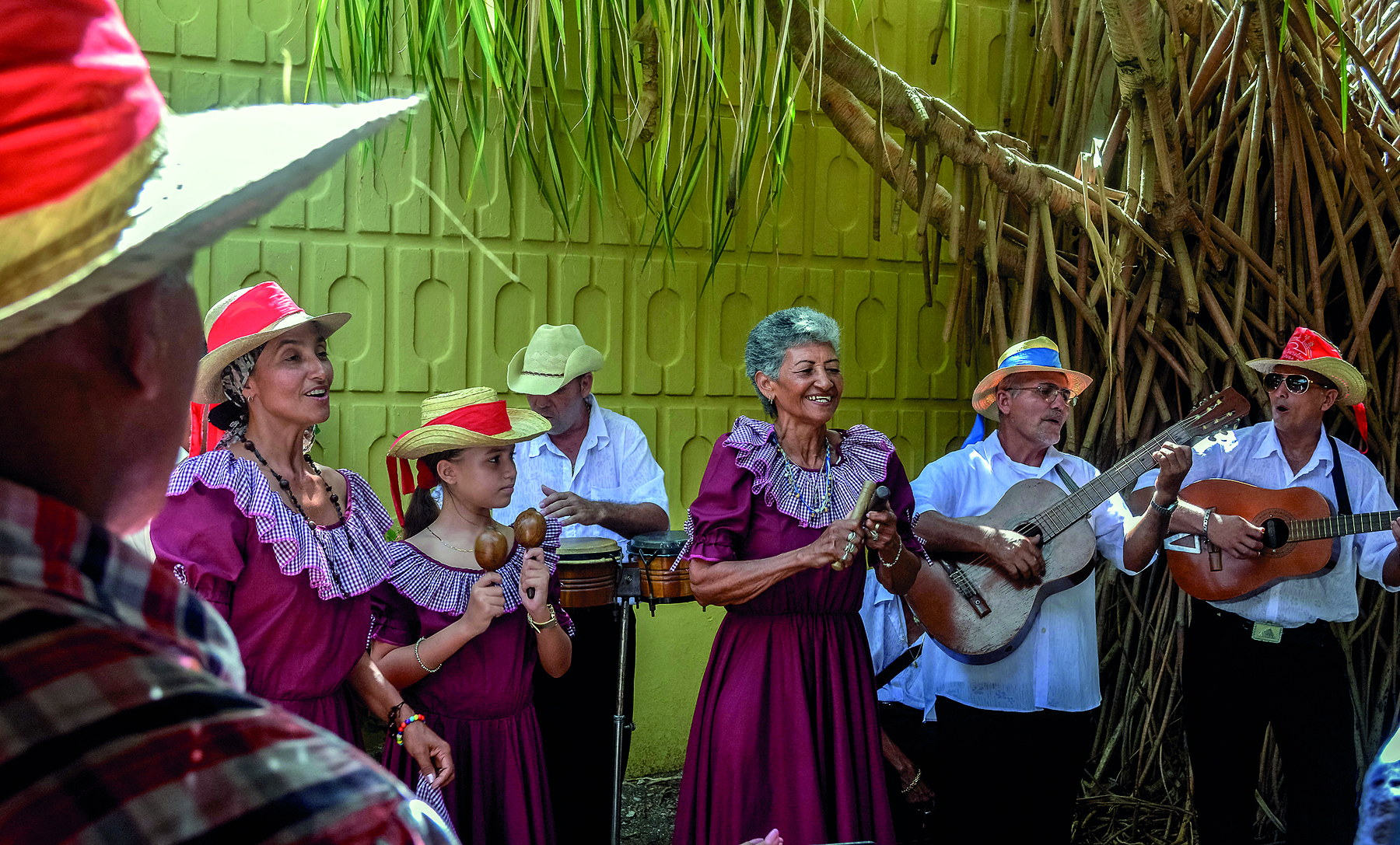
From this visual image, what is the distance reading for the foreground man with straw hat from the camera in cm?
56

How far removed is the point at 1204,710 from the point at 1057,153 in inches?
103

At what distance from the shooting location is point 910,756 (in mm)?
3855

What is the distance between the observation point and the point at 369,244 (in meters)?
4.55

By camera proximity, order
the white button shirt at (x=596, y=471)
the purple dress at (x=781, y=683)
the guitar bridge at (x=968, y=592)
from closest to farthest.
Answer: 1. the purple dress at (x=781, y=683)
2. the guitar bridge at (x=968, y=592)
3. the white button shirt at (x=596, y=471)

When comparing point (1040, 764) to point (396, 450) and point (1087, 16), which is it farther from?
point (1087, 16)

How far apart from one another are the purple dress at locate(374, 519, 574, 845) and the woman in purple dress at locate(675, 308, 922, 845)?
1.53 ft

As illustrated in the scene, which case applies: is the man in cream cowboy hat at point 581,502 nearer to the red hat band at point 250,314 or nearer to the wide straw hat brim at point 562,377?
the wide straw hat brim at point 562,377

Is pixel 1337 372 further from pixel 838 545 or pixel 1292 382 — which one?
pixel 838 545

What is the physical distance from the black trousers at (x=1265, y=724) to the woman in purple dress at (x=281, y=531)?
2.69 metres

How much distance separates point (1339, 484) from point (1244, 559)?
444 mm

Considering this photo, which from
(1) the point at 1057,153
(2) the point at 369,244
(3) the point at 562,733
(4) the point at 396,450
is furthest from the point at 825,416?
(1) the point at 1057,153

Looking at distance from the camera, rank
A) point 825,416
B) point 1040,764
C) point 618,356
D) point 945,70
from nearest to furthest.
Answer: point 825,416
point 1040,764
point 618,356
point 945,70

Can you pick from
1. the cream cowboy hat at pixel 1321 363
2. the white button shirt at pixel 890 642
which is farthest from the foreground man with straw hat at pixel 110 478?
the cream cowboy hat at pixel 1321 363

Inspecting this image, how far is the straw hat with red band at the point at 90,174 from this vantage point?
1.82 ft
